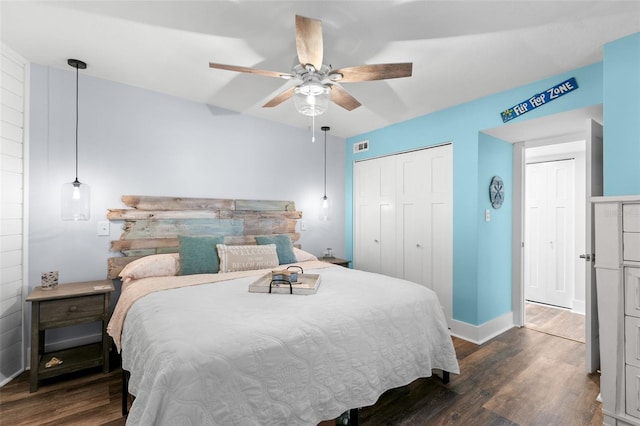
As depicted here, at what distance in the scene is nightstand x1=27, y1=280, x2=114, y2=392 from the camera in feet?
7.09

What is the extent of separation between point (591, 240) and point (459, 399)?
1662mm

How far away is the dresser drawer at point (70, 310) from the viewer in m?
2.20

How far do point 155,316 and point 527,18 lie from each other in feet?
9.17

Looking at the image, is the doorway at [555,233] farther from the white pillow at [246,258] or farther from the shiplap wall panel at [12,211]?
the shiplap wall panel at [12,211]

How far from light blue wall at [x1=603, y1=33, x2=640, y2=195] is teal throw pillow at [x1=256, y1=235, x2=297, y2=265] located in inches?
106

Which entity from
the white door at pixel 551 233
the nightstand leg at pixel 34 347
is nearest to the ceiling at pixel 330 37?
the nightstand leg at pixel 34 347

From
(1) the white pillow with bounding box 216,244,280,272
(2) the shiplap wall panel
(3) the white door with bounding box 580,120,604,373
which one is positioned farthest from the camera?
(1) the white pillow with bounding box 216,244,280,272

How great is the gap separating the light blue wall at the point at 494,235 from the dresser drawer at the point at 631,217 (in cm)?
133

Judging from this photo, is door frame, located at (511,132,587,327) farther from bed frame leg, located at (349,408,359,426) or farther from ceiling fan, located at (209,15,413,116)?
bed frame leg, located at (349,408,359,426)

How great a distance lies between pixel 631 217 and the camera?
1.76m

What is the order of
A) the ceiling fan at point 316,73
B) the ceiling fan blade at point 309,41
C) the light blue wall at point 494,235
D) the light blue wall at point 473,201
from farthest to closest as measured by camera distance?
the light blue wall at point 494,235 < the light blue wall at point 473,201 < the ceiling fan at point 316,73 < the ceiling fan blade at point 309,41

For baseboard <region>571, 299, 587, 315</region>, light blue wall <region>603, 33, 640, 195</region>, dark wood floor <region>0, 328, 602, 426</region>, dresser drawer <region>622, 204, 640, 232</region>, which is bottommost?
dark wood floor <region>0, 328, 602, 426</region>

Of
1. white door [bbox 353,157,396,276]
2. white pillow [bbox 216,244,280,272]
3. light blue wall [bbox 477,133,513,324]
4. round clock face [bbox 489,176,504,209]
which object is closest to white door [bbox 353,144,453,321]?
white door [bbox 353,157,396,276]

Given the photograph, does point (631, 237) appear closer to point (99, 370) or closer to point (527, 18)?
point (527, 18)
